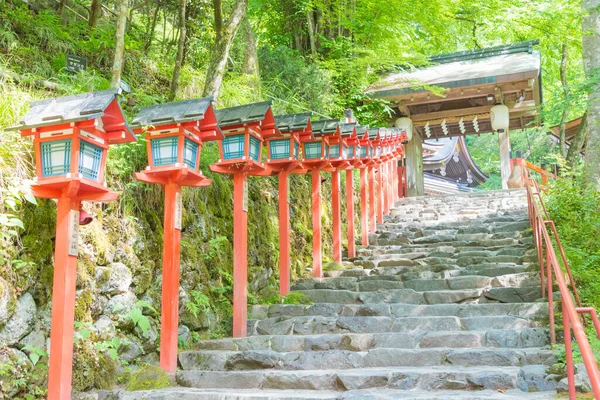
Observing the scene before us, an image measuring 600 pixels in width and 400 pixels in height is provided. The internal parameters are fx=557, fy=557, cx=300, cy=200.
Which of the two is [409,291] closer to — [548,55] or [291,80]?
[291,80]

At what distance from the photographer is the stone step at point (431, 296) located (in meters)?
6.59

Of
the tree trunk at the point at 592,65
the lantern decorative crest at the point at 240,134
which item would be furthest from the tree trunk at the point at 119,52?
the tree trunk at the point at 592,65

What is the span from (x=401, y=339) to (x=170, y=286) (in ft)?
7.79

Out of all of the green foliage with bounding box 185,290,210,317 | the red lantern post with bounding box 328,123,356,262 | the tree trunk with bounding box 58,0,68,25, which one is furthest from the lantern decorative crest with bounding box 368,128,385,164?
the tree trunk with bounding box 58,0,68,25

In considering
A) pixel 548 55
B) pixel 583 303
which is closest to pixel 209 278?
pixel 583 303

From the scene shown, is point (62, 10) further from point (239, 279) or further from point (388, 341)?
point (388, 341)

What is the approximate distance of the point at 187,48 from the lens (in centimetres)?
956

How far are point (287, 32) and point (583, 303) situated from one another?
11440 millimetres

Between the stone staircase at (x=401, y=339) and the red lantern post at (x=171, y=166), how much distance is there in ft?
1.63

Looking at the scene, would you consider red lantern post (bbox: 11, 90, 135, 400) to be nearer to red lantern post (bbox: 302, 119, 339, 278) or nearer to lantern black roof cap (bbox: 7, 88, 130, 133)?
lantern black roof cap (bbox: 7, 88, 130, 133)

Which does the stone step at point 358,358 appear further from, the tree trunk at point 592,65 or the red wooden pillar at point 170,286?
the tree trunk at point 592,65

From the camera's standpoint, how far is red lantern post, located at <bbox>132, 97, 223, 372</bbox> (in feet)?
17.1

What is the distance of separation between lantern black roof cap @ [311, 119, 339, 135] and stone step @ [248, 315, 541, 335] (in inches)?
114

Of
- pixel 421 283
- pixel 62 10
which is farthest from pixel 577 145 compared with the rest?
pixel 62 10
